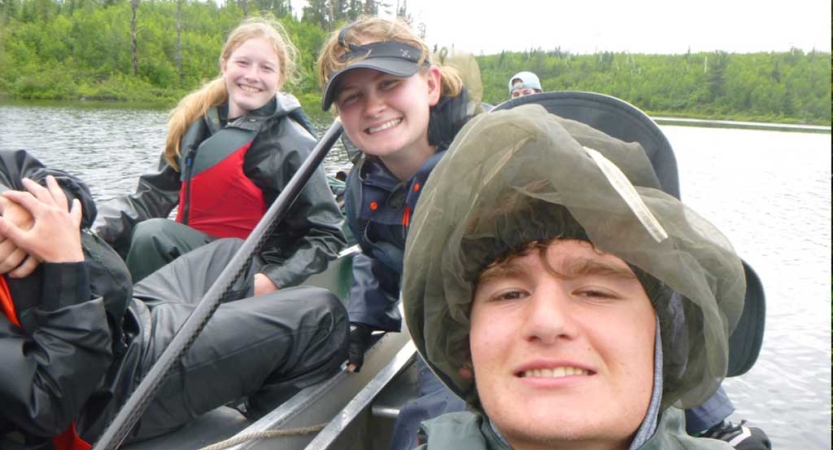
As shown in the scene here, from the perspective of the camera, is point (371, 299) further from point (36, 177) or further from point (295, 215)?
point (36, 177)

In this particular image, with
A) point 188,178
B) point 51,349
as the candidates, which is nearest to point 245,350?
point 51,349

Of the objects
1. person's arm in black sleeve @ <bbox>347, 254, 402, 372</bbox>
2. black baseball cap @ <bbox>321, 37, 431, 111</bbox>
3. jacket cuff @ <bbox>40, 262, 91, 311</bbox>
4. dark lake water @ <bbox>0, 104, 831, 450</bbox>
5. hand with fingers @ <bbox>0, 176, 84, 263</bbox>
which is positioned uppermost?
black baseball cap @ <bbox>321, 37, 431, 111</bbox>

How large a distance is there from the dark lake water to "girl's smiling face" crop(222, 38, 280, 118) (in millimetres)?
5306

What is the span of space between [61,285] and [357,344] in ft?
4.77

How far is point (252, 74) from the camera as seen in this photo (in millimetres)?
4066

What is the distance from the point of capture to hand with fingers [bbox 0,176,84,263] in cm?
184

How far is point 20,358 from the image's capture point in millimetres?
1845

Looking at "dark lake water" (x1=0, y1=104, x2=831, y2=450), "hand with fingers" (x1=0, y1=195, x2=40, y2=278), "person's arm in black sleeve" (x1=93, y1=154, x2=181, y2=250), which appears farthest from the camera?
"dark lake water" (x1=0, y1=104, x2=831, y2=450)

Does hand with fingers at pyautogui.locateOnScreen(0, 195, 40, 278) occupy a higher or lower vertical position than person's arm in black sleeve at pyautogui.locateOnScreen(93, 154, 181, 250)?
higher

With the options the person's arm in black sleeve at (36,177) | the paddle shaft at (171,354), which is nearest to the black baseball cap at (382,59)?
the paddle shaft at (171,354)

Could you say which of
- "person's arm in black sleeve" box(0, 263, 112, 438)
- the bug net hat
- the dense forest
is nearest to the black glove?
"person's arm in black sleeve" box(0, 263, 112, 438)

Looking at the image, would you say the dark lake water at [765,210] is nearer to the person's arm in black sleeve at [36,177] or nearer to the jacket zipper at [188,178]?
the jacket zipper at [188,178]

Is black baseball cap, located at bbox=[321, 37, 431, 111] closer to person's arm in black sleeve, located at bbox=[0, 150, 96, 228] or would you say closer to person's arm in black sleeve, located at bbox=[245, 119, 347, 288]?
person's arm in black sleeve, located at bbox=[0, 150, 96, 228]

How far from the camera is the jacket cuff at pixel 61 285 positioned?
190 cm
